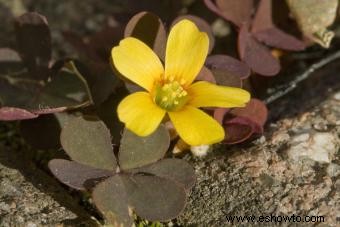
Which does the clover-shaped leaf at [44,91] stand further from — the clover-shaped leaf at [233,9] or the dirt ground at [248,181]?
the clover-shaped leaf at [233,9]

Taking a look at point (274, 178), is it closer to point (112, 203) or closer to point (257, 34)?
point (112, 203)

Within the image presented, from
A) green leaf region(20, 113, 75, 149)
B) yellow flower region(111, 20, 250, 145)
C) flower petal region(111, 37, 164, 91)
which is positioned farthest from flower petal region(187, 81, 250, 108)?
green leaf region(20, 113, 75, 149)

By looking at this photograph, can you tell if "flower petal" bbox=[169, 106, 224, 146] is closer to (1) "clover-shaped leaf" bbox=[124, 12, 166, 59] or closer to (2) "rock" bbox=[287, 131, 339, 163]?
(1) "clover-shaped leaf" bbox=[124, 12, 166, 59]

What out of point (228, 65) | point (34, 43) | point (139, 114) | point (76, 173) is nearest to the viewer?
point (139, 114)

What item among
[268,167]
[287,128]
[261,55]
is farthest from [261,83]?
[268,167]

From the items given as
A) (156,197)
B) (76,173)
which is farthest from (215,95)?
(76,173)

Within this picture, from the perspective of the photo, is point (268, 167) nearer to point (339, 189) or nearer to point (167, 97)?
point (339, 189)
